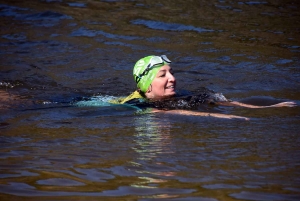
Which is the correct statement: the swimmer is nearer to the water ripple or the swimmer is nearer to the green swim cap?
the green swim cap

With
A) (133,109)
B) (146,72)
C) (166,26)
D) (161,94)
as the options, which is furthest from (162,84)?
(166,26)

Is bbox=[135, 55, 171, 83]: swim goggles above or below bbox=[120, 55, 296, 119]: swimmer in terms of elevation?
above

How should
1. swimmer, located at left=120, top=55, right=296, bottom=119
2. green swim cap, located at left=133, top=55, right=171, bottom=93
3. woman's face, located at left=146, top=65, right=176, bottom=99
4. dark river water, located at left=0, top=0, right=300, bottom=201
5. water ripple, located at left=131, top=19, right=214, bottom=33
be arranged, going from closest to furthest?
1. dark river water, located at left=0, top=0, right=300, bottom=201
2. swimmer, located at left=120, top=55, right=296, bottom=119
3. woman's face, located at left=146, top=65, right=176, bottom=99
4. green swim cap, located at left=133, top=55, right=171, bottom=93
5. water ripple, located at left=131, top=19, right=214, bottom=33

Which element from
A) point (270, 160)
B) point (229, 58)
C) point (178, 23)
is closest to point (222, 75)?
point (229, 58)

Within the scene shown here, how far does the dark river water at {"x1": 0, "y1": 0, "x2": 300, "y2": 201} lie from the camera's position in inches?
187

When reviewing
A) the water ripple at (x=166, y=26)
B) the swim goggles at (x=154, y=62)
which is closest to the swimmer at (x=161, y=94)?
the swim goggles at (x=154, y=62)

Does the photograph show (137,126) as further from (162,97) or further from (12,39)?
(12,39)

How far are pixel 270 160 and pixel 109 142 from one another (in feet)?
6.12

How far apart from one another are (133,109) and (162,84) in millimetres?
669

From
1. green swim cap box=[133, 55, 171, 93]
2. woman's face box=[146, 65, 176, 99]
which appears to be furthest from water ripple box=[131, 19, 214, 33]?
woman's face box=[146, 65, 176, 99]

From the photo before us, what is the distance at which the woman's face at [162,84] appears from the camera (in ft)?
27.8

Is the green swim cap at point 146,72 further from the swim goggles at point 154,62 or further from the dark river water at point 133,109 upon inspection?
the dark river water at point 133,109

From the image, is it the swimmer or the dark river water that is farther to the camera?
the swimmer

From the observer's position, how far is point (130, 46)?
44.1ft
